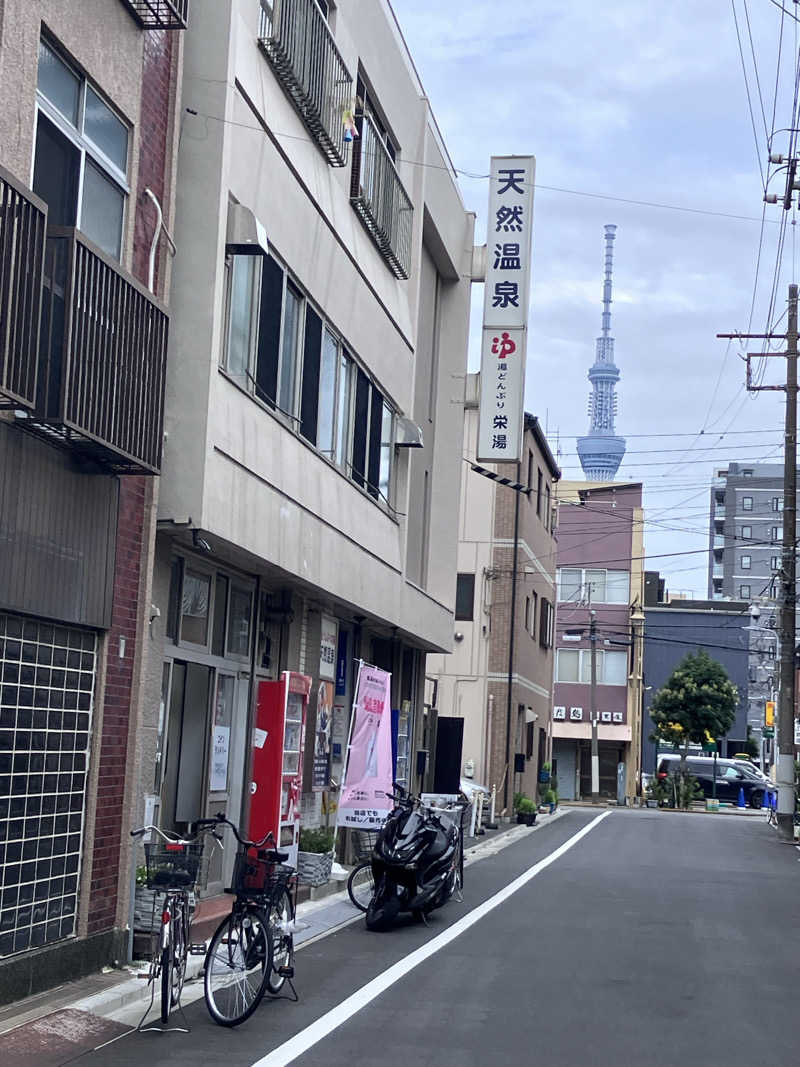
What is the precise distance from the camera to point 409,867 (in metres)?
14.3

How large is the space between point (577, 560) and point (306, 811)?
49.9 m

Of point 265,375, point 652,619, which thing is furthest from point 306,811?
point 652,619

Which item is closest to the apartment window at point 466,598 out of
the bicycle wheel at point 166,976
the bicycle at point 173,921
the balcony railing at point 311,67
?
the balcony railing at point 311,67

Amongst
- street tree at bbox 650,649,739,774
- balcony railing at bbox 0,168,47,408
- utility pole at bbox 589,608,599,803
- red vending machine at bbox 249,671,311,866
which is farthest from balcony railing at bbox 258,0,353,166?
street tree at bbox 650,649,739,774

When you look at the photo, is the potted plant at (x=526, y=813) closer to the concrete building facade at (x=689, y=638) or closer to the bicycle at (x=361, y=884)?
the bicycle at (x=361, y=884)

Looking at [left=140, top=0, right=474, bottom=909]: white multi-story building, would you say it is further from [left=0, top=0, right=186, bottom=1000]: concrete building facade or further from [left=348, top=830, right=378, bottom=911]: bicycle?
[left=348, top=830, right=378, bottom=911]: bicycle

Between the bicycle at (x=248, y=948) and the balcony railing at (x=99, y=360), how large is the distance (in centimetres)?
267

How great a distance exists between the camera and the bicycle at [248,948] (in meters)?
9.09

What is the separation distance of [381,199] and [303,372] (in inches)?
175

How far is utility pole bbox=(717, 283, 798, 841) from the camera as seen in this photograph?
119 feet

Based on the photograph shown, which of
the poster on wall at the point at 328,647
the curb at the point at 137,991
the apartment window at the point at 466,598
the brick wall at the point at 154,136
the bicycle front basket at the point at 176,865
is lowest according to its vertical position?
the curb at the point at 137,991

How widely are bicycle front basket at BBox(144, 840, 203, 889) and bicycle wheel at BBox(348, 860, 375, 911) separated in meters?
5.61

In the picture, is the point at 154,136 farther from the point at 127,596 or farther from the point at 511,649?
the point at 511,649

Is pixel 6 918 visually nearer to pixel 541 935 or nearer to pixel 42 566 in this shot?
pixel 42 566
